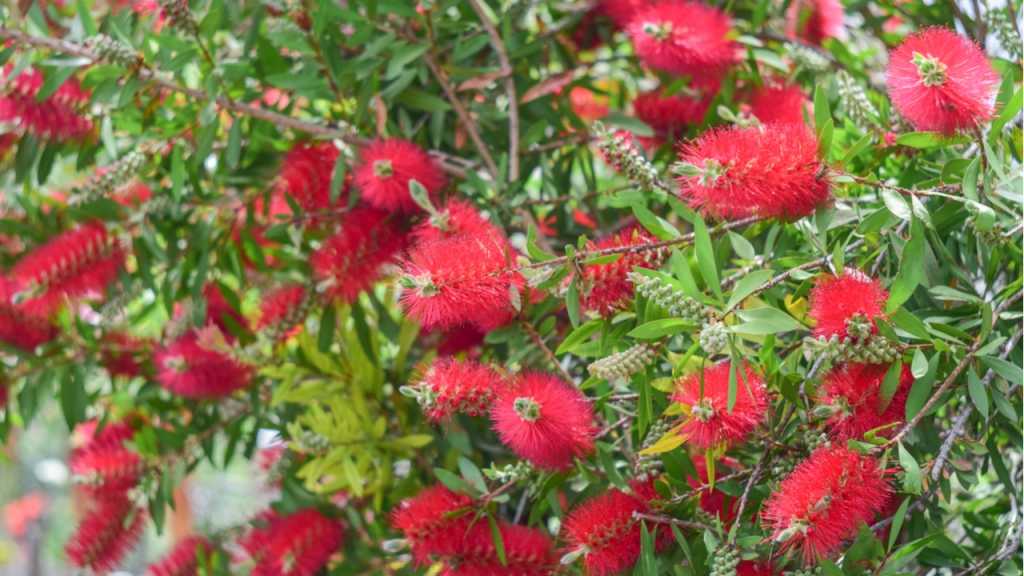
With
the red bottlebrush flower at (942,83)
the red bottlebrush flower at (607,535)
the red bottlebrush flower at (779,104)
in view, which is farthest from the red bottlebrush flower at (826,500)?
the red bottlebrush flower at (779,104)

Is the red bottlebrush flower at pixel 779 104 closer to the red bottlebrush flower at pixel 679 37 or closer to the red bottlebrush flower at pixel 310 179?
the red bottlebrush flower at pixel 679 37

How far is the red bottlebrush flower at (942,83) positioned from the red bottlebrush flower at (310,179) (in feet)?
1.95

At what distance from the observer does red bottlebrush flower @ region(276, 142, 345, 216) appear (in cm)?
123

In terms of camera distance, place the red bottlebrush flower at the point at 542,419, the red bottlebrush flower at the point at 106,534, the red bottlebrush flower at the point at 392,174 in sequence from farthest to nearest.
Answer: the red bottlebrush flower at the point at 106,534 < the red bottlebrush flower at the point at 392,174 < the red bottlebrush flower at the point at 542,419

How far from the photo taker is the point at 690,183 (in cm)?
84

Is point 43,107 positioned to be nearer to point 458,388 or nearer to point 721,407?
point 458,388

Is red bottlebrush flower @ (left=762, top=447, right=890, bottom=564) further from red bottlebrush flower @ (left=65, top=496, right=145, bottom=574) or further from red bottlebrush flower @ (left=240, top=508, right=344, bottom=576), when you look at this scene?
red bottlebrush flower @ (left=65, top=496, right=145, bottom=574)

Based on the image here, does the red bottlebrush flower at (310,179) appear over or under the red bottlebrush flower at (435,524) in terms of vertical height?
over

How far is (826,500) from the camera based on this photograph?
754 millimetres

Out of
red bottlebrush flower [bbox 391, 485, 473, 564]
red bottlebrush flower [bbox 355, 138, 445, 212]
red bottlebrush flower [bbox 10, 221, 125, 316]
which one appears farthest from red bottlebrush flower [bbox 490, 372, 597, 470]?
red bottlebrush flower [bbox 10, 221, 125, 316]

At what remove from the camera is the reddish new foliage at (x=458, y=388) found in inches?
35.5

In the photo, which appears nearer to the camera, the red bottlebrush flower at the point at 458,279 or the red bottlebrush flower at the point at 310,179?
the red bottlebrush flower at the point at 458,279

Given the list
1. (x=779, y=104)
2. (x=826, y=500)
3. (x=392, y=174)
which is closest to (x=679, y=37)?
(x=779, y=104)

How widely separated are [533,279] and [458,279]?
66 mm
